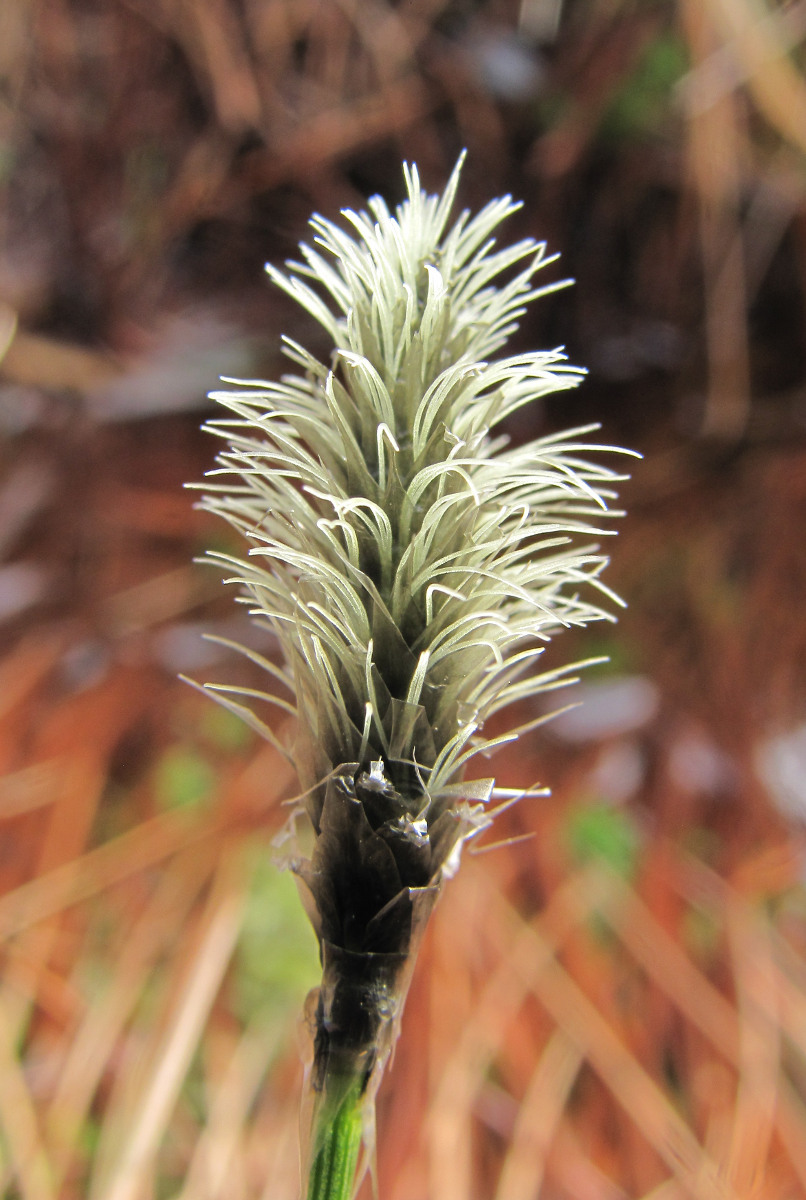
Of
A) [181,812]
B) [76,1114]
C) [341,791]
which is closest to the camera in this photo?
[341,791]

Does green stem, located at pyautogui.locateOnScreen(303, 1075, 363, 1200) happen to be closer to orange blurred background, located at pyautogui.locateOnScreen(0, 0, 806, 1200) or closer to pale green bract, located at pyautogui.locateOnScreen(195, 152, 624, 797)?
pale green bract, located at pyautogui.locateOnScreen(195, 152, 624, 797)

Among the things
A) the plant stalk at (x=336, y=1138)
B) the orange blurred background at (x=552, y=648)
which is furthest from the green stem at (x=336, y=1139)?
the orange blurred background at (x=552, y=648)

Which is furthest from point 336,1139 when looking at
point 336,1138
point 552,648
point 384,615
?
point 552,648

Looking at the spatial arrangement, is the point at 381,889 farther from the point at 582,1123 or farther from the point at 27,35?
the point at 27,35

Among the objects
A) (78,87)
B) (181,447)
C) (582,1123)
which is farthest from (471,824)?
(78,87)

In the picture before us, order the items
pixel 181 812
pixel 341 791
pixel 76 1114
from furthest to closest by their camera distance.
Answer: pixel 181 812
pixel 76 1114
pixel 341 791

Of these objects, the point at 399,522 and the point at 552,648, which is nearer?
the point at 399,522

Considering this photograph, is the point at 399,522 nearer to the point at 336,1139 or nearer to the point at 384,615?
the point at 384,615

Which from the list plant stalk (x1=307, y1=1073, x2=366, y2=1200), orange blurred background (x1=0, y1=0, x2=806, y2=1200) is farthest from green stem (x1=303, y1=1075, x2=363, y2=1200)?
orange blurred background (x1=0, y1=0, x2=806, y2=1200)

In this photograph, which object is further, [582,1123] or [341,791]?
[582,1123]
